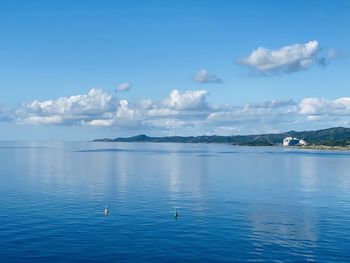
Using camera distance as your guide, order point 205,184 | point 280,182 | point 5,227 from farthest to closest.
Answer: point 280,182, point 205,184, point 5,227

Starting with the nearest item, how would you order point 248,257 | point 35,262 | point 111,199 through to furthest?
point 35,262 < point 248,257 < point 111,199

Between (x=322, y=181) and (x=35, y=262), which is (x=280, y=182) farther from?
(x=35, y=262)

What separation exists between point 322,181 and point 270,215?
3299 inches

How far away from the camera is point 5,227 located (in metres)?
78.1

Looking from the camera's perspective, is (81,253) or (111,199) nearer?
(81,253)

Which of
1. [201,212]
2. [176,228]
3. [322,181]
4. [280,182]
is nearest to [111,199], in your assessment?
[201,212]

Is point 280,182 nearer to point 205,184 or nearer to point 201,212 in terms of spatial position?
point 205,184

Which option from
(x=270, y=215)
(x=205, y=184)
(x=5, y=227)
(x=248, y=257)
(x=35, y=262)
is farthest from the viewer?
(x=205, y=184)

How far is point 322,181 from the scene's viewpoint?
168 metres

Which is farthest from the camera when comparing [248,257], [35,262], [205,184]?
[205,184]

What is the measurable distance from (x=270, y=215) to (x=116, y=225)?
38.0 metres

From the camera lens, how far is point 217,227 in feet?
266

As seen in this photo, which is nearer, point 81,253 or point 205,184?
point 81,253

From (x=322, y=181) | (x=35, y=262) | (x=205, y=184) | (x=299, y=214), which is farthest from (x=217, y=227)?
(x=322, y=181)
